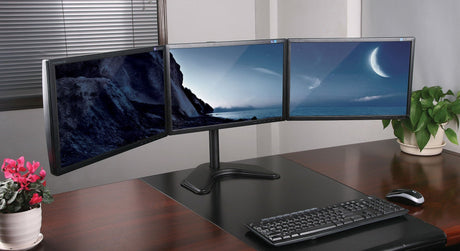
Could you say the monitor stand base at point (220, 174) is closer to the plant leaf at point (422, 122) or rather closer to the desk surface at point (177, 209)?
the desk surface at point (177, 209)

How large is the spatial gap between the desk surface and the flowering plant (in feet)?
0.44

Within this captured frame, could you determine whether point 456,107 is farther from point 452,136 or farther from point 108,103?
point 108,103

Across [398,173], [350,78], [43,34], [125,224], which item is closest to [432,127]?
[398,173]

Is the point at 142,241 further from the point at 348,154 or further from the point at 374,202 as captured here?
the point at 348,154

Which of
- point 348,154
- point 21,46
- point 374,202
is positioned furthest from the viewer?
point 21,46

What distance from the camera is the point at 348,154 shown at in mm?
2090

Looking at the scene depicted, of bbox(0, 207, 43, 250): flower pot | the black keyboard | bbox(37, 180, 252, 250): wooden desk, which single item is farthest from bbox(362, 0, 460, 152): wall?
bbox(0, 207, 43, 250): flower pot

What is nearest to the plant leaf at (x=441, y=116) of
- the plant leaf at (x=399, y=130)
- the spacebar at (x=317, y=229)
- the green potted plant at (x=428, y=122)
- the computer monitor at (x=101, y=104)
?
the green potted plant at (x=428, y=122)

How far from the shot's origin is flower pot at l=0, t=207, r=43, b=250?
1.23 metres

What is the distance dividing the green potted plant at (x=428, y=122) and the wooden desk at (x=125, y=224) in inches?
39.5

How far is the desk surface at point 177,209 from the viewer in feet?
4.36

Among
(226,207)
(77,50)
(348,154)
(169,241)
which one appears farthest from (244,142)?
(169,241)

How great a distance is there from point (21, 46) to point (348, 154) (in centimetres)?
192

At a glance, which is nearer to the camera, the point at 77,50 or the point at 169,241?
the point at 169,241
